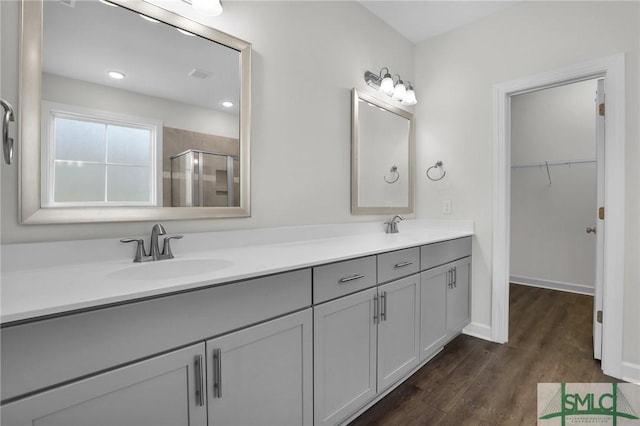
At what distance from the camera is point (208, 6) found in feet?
4.52

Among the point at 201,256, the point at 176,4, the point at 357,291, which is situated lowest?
the point at 357,291

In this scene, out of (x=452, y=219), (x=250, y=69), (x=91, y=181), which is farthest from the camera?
(x=452, y=219)

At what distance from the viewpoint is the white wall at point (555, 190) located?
3457mm

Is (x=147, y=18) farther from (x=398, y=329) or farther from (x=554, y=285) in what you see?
(x=554, y=285)

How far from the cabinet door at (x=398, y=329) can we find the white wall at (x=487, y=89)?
3.35 feet

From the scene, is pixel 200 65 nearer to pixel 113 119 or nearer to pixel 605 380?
pixel 113 119

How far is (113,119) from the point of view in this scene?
1.22 meters

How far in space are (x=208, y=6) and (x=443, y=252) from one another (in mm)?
1955

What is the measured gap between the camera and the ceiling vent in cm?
145

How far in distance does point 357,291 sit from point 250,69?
127 cm

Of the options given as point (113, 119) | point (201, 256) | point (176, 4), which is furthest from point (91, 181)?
point (176, 4)

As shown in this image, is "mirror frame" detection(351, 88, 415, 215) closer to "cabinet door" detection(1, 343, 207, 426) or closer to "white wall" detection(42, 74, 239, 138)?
"white wall" detection(42, 74, 239, 138)

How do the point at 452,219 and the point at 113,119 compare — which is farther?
the point at 452,219

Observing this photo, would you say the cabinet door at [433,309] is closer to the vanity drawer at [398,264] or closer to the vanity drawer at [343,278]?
the vanity drawer at [398,264]
